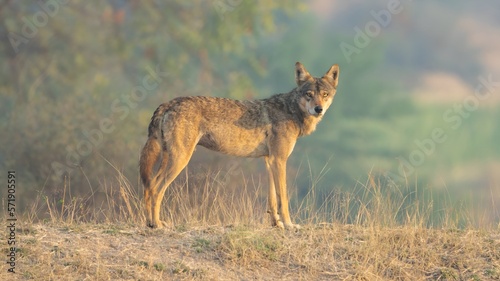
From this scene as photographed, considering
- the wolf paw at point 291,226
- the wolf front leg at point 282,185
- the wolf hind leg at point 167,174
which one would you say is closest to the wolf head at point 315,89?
the wolf front leg at point 282,185

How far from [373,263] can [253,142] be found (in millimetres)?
2803

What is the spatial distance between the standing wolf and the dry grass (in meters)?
0.48

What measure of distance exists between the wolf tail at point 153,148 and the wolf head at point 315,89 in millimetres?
2248

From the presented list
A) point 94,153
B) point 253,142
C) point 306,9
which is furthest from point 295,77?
point 306,9

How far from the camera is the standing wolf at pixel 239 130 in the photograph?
36.3 ft

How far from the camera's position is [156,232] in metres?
10.7

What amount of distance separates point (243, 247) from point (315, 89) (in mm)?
3087

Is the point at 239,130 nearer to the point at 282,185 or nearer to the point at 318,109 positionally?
the point at 282,185

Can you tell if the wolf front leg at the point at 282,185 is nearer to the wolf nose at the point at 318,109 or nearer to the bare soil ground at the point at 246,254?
the bare soil ground at the point at 246,254

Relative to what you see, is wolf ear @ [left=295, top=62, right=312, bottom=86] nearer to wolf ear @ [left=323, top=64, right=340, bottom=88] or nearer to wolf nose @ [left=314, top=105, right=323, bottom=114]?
wolf ear @ [left=323, top=64, right=340, bottom=88]

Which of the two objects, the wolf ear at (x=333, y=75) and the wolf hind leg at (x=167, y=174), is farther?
the wolf ear at (x=333, y=75)

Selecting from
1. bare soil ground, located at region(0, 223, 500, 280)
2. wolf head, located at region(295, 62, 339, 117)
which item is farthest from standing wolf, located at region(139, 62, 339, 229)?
bare soil ground, located at region(0, 223, 500, 280)

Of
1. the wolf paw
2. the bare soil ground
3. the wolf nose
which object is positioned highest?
the wolf nose

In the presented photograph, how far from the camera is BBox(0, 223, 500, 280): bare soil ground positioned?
941cm
